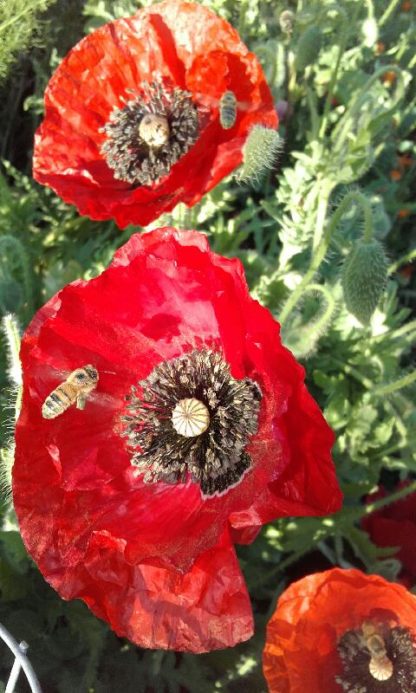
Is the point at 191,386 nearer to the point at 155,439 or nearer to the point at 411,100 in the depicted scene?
the point at 155,439

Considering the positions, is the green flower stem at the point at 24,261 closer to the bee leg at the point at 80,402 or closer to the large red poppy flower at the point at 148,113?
the large red poppy flower at the point at 148,113

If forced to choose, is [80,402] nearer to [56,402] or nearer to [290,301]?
[56,402]

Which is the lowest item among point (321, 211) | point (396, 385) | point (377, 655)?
point (377, 655)

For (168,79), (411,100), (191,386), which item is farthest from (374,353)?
(411,100)

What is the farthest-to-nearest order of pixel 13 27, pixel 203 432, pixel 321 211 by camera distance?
1. pixel 13 27
2. pixel 321 211
3. pixel 203 432

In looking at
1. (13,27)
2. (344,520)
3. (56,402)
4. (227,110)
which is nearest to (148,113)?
(227,110)

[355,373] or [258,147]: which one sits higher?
[258,147]

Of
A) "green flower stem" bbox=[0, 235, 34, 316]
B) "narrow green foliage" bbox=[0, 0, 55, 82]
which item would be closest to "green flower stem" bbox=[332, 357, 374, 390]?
"green flower stem" bbox=[0, 235, 34, 316]

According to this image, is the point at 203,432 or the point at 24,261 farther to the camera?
the point at 24,261
